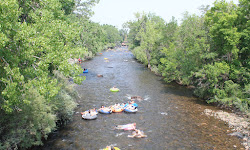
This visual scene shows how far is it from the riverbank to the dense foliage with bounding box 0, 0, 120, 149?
11.8 metres

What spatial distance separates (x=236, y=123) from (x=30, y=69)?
51.1ft

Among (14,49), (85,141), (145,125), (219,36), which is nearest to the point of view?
(14,49)

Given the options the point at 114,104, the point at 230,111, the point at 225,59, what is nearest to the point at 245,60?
the point at 225,59

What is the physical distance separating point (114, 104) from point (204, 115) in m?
8.71

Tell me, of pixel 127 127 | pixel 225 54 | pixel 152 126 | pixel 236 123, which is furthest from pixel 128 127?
pixel 225 54

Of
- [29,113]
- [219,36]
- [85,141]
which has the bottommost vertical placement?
[85,141]

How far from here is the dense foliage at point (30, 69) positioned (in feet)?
27.0

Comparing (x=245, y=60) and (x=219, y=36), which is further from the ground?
(x=219, y=36)

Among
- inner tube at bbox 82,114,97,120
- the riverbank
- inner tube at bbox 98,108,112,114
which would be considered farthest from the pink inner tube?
the riverbank

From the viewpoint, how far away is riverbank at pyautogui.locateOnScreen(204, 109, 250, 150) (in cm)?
1387

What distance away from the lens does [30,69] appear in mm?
9039

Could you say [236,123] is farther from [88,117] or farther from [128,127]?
[88,117]

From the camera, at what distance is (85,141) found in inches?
524

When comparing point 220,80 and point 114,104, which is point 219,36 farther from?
point 114,104
